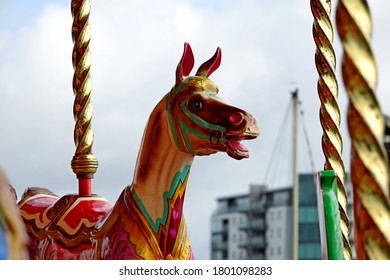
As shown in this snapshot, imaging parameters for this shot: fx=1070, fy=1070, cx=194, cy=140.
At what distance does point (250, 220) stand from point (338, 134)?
60744mm

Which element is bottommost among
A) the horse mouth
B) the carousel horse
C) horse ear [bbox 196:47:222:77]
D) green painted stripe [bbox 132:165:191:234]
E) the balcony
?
the carousel horse

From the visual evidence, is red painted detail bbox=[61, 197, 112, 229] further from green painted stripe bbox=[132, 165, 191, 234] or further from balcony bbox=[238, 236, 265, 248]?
balcony bbox=[238, 236, 265, 248]

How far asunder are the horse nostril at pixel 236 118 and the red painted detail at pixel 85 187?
0.93m

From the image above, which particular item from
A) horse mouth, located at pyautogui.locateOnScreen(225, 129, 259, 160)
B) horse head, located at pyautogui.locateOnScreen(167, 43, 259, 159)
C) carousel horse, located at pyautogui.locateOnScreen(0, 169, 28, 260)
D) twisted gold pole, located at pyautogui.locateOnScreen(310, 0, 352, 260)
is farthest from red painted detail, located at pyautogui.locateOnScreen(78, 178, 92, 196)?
carousel horse, located at pyautogui.locateOnScreen(0, 169, 28, 260)

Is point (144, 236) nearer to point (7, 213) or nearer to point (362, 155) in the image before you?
point (362, 155)

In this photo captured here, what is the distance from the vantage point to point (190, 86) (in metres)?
3.60

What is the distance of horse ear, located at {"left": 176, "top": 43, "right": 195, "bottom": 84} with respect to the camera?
12.0ft

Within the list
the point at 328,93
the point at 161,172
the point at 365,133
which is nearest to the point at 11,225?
the point at 365,133

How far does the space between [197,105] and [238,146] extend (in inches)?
8.1

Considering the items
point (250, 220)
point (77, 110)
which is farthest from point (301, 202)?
point (77, 110)

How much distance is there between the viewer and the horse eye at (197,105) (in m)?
3.55

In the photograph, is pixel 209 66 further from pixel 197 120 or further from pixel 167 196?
pixel 167 196

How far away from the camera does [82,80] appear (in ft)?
14.3

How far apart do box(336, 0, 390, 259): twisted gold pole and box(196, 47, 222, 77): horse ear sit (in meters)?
1.83
